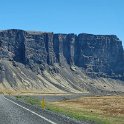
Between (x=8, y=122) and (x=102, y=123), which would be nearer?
(x=8, y=122)

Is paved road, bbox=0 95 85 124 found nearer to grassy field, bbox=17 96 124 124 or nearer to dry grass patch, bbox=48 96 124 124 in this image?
grassy field, bbox=17 96 124 124

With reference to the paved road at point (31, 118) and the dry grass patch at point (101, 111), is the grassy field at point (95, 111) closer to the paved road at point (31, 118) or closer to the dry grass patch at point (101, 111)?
the dry grass patch at point (101, 111)

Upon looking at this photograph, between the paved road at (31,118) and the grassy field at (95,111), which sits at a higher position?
the paved road at (31,118)

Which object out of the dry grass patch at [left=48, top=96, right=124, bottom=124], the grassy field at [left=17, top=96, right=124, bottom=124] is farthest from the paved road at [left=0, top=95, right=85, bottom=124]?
the dry grass patch at [left=48, top=96, right=124, bottom=124]

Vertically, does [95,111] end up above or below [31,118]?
below

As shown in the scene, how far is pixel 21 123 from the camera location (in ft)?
67.3

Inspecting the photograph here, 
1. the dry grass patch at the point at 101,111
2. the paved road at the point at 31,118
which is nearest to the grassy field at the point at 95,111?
the dry grass patch at the point at 101,111

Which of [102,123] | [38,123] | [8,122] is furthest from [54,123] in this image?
[102,123]

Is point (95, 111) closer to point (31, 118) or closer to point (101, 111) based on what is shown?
point (101, 111)

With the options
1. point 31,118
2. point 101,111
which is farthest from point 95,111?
point 31,118

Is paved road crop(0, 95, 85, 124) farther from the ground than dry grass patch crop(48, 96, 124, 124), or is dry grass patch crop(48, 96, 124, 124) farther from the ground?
paved road crop(0, 95, 85, 124)

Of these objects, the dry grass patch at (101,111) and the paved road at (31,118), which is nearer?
the paved road at (31,118)

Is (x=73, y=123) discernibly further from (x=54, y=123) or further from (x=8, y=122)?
(x=8, y=122)

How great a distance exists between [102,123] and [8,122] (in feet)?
20.2
